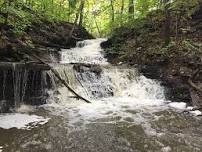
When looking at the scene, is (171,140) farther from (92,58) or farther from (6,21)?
(92,58)

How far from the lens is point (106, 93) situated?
1220cm

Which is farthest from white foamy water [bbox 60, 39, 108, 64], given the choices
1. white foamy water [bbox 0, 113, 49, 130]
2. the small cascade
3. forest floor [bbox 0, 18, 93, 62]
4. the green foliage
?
white foamy water [bbox 0, 113, 49, 130]

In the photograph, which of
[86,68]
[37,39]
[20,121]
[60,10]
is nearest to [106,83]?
[86,68]

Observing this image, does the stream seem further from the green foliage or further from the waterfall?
the green foliage

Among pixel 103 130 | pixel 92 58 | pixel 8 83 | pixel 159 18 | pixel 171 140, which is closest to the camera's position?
pixel 171 140

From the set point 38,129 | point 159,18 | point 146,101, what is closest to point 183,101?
point 146,101

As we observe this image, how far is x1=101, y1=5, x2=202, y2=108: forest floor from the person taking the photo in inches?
469

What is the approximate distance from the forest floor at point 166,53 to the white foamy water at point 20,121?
535 cm

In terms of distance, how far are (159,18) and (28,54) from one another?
9259 mm

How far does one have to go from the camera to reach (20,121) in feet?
27.9

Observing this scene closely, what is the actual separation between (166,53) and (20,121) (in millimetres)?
7670

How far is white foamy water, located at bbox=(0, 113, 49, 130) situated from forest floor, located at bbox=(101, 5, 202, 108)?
5.35 metres

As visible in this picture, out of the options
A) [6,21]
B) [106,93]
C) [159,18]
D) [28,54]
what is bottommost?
[106,93]

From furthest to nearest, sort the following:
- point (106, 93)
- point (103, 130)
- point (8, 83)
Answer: point (106, 93) < point (8, 83) < point (103, 130)
